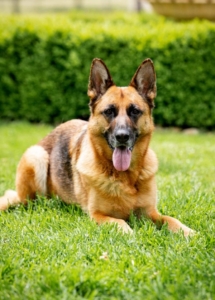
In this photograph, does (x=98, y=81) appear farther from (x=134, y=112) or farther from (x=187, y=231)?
(x=187, y=231)

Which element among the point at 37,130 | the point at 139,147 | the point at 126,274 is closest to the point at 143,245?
the point at 126,274

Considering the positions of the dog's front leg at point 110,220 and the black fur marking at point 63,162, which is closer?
the dog's front leg at point 110,220

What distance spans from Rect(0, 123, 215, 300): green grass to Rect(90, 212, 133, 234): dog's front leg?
0.08m

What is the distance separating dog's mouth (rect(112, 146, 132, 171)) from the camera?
524 cm

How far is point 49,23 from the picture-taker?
42.0 ft

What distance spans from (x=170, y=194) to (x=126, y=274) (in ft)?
7.66

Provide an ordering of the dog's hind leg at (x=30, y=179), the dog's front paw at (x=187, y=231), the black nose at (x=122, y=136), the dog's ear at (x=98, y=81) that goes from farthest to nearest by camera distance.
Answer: the dog's hind leg at (x=30, y=179), the dog's ear at (x=98, y=81), the black nose at (x=122, y=136), the dog's front paw at (x=187, y=231)

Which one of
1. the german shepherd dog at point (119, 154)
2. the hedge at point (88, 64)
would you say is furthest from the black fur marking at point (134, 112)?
the hedge at point (88, 64)

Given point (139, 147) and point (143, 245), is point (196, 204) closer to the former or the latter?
point (139, 147)

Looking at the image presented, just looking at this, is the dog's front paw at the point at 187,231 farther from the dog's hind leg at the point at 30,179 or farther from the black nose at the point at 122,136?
the dog's hind leg at the point at 30,179

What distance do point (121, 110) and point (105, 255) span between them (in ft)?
4.70

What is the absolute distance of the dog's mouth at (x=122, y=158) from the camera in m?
5.24

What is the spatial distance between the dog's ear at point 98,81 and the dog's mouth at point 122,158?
1.87 ft

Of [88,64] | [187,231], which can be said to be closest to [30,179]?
[187,231]
